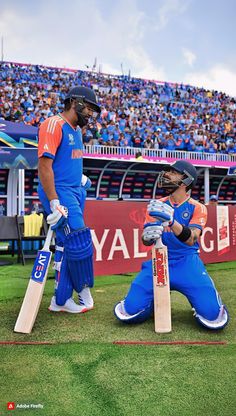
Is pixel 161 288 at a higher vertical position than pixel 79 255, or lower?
lower

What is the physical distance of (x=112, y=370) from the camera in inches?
96.1

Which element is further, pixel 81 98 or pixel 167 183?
pixel 81 98

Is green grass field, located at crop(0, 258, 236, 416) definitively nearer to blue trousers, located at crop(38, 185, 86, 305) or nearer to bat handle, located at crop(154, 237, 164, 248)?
blue trousers, located at crop(38, 185, 86, 305)

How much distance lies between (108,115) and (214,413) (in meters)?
19.6

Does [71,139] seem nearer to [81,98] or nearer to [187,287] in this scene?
[81,98]

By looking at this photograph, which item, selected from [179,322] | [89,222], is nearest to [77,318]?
[179,322]

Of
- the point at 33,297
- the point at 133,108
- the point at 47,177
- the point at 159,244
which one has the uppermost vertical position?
the point at 133,108

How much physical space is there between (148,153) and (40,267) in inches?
516

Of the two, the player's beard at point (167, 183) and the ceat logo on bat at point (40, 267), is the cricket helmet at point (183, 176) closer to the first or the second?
the player's beard at point (167, 183)

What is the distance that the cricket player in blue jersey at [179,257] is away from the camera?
10.8ft

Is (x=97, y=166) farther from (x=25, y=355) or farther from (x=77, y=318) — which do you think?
(x=25, y=355)

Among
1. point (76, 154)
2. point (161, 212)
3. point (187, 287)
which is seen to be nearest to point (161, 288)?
point (187, 287)

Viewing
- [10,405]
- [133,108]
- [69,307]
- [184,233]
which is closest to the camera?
[10,405]

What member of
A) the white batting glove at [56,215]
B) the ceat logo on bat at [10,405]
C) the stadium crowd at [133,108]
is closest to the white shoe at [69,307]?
the white batting glove at [56,215]
